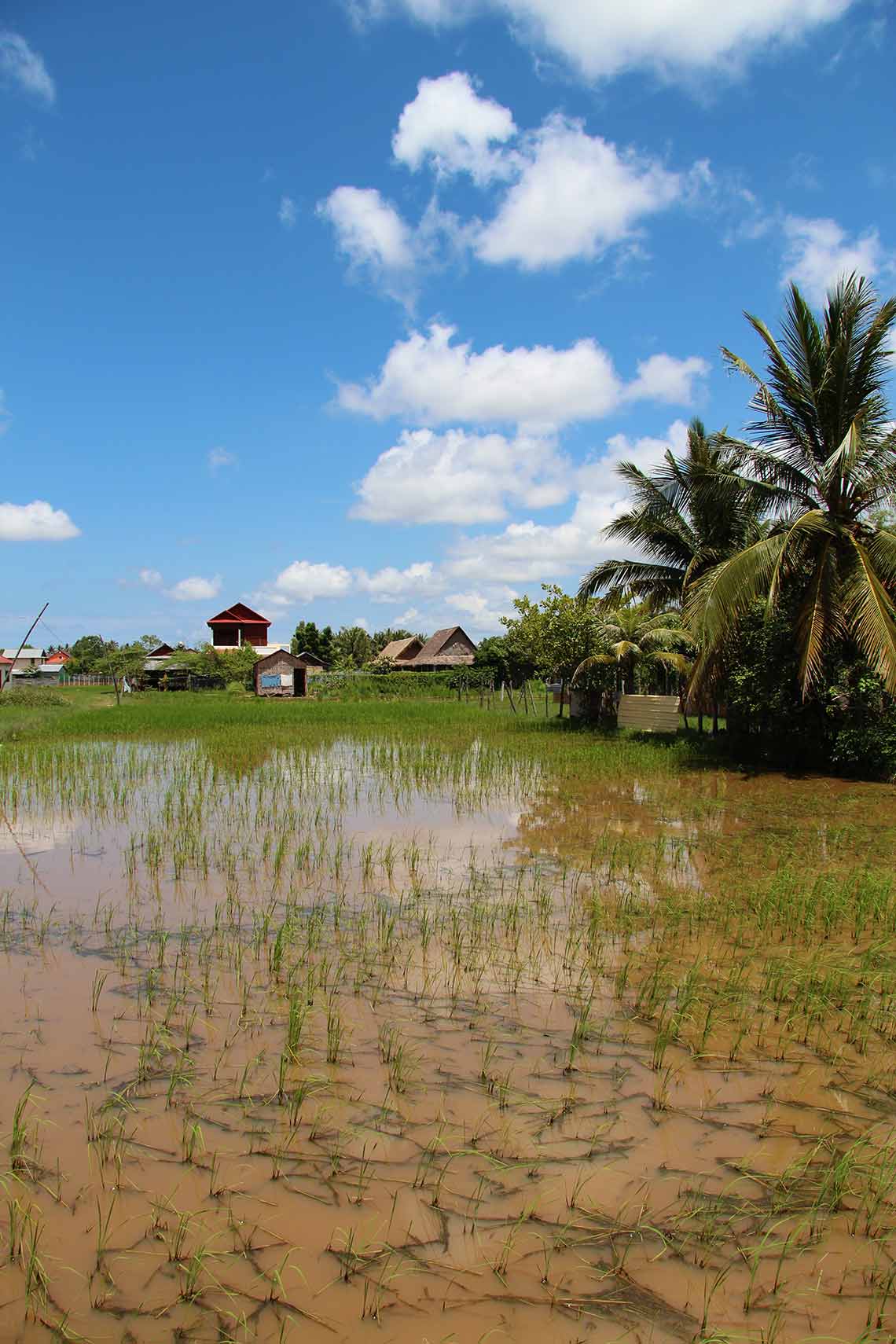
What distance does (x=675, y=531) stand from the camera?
16672mm

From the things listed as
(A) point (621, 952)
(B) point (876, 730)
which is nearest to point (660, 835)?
(A) point (621, 952)

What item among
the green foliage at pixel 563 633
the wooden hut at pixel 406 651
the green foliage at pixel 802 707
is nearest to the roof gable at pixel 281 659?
the wooden hut at pixel 406 651

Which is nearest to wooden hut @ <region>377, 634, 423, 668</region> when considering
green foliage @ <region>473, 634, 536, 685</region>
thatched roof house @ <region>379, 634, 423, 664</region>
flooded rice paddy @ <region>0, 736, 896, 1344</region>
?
thatched roof house @ <region>379, 634, 423, 664</region>

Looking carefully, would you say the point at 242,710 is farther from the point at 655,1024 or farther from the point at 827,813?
the point at 655,1024

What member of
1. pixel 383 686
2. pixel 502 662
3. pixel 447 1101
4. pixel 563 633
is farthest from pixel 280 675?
pixel 447 1101

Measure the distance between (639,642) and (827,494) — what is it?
680 centimetres

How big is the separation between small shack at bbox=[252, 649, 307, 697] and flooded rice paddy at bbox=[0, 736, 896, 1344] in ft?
103

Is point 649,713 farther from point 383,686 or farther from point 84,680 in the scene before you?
point 84,680

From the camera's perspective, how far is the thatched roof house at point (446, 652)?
48.0 metres

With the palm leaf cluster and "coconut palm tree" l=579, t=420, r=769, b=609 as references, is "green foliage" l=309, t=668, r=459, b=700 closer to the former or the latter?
"coconut palm tree" l=579, t=420, r=769, b=609

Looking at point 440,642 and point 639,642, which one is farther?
point 440,642

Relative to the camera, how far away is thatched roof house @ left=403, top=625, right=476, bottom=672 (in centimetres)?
4800

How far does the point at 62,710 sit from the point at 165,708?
3.16 meters

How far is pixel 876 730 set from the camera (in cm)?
1097
